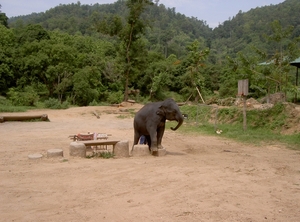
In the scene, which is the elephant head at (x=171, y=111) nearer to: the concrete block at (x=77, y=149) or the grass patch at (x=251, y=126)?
the concrete block at (x=77, y=149)

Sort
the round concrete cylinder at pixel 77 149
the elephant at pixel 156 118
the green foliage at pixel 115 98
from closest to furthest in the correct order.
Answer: the round concrete cylinder at pixel 77 149
the elephant at pixel 156 118
the green foliage at pixel 115 98

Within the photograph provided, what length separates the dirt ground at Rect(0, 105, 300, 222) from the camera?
4367 millimetres

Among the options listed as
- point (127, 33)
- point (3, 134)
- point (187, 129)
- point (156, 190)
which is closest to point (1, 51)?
point (127, 33)

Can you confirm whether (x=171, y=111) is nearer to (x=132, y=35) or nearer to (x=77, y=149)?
(x=77, y=149)

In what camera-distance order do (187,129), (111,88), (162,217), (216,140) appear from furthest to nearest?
(111,88)
(187,129)
(216,140)
(162,217)

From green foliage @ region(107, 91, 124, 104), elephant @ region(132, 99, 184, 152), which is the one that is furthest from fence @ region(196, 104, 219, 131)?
green foliage @ region(107, 91, 124, 104)

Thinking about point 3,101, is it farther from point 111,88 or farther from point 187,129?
point 187,129

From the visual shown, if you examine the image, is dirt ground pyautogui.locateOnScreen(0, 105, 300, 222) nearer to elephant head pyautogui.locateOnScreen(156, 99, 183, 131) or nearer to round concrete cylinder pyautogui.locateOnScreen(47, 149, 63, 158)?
round concrete cylinder pyautogui.locateOnScreen(47, 149, 63, 158)

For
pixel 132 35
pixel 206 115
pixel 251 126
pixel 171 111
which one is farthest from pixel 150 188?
pixel 132 35

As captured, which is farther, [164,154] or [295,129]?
[295,129]

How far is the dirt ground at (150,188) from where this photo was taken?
14.3ft

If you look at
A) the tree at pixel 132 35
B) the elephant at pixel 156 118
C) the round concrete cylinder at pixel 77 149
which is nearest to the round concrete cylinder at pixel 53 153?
the round concrete cylinder at pixel 77 149

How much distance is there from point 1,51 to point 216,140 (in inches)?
995

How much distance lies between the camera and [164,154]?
344 inches
